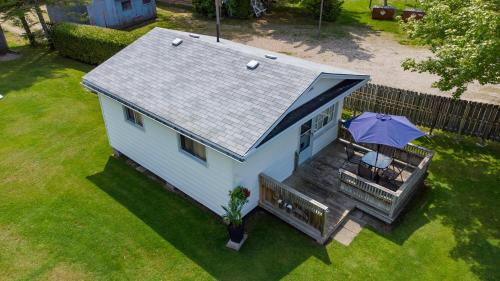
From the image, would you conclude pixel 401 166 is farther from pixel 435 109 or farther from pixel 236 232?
pixel 236 232

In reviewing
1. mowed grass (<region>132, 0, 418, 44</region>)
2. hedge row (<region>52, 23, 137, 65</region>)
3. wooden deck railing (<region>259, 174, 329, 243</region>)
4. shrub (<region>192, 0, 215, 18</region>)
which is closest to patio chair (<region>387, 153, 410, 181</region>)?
wooden deck railing (<region>259, 174, 329, 243</region>)

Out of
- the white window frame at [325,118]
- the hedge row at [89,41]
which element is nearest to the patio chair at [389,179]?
the white window frame at [325,118]

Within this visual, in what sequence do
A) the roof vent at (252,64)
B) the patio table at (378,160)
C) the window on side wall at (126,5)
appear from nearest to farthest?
the roof vent at (252,64) < the patio table at (378,160) < the window on side wall at (126,5)

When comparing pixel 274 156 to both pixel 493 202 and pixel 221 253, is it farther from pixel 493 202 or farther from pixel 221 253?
pixel 493 202

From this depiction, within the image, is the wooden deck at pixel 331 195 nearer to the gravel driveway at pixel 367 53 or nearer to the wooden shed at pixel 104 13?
the gravel driveway at pixel 367 53

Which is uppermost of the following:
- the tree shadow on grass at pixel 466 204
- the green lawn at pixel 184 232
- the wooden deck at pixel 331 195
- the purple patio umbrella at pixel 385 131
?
the purple patio umbrella at pixel 385 131
